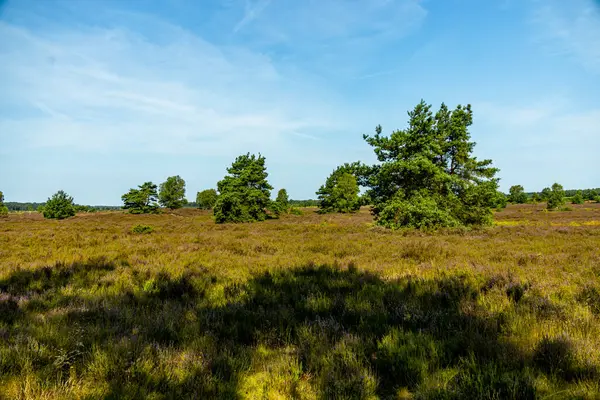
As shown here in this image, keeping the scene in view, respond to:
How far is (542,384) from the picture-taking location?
2.74 m

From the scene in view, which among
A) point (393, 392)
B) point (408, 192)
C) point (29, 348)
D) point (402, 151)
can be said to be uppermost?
point (402, 151)

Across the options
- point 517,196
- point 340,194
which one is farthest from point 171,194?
point 517,196

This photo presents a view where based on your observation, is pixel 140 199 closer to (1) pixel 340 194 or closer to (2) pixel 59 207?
(2) pixel 59 207

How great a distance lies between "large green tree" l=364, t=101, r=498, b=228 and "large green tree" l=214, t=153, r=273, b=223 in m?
19.6

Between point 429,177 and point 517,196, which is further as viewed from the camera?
point 517,196

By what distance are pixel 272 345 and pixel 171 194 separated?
80185 millimetres

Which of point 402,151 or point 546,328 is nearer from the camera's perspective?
point 546,328

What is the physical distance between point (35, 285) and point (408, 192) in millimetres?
20336

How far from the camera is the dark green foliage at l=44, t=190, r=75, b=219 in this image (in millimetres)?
57750

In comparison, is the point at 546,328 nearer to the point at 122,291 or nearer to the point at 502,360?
the point at 502,360

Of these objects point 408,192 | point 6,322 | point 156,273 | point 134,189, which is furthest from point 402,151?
point 134,189

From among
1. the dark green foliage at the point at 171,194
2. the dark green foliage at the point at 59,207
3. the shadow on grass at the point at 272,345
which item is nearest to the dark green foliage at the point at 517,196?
the dark green foliage at the point at 171,194

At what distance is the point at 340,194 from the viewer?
207 ft

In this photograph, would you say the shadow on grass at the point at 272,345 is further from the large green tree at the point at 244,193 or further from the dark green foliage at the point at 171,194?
the dark green foliage at the point at 171,194
